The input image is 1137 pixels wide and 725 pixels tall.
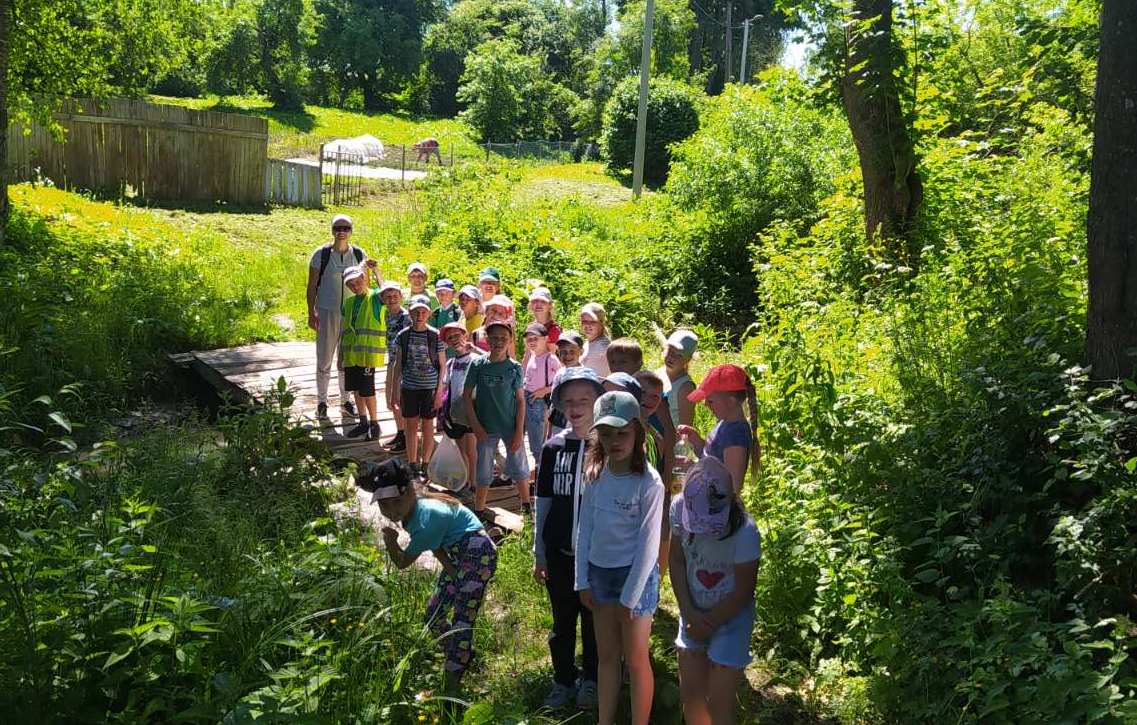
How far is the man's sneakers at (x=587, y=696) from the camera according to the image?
4852mm

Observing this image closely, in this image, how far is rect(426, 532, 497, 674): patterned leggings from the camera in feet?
15.3

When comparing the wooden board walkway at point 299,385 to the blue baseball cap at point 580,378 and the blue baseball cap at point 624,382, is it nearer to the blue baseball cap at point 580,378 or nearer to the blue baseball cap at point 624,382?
the blue baseball cap at point 580,378

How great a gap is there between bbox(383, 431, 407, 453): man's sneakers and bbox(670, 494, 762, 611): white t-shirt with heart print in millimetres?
4699

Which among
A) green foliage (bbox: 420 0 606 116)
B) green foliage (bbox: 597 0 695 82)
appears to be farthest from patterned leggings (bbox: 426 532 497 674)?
green foliage (bbox: 420 0 606 116)

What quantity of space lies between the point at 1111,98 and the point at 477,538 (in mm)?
4315

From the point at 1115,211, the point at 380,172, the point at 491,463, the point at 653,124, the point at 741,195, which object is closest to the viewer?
the point at 1115,211

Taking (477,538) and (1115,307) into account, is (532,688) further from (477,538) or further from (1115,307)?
(1115,307)

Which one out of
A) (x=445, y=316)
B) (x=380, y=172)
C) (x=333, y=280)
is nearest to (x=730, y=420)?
(x=445, y=316)

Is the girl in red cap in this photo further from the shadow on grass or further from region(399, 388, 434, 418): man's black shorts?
region(399, 388, 434, 418): man's black shorts

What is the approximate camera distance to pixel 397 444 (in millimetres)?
8492

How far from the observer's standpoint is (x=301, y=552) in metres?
5.02

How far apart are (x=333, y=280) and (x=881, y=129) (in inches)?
220

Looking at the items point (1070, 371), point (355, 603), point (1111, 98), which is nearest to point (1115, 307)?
point (1070, 371)

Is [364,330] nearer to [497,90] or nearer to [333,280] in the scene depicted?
[333,280]
